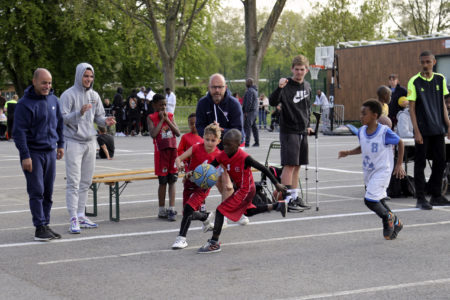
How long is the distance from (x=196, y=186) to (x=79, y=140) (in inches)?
65.7

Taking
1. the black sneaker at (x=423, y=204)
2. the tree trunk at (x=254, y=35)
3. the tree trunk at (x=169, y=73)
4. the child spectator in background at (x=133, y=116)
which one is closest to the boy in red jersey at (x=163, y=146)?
the black sneaker at (x=423, y=204)

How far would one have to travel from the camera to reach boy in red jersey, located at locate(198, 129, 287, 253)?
25.1ft

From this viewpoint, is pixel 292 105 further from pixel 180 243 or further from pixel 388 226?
pixel 180 243

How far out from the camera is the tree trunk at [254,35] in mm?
33812

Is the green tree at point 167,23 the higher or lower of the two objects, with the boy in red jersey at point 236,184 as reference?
higher

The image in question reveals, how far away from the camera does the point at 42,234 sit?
836cm

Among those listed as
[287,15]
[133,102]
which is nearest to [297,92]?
[133,102]

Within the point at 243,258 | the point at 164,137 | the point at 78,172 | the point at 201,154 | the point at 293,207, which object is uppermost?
the point at 164,137

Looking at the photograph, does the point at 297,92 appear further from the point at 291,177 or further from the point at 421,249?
the point at 421,249

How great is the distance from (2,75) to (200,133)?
45.3 meters

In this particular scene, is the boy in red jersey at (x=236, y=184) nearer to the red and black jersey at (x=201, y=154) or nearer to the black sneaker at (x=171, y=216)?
the red and black jersey at (x=201, y=154)

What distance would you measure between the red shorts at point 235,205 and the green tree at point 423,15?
1985 inches

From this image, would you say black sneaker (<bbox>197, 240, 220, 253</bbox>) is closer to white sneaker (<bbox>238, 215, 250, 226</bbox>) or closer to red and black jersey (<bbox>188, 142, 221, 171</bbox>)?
red and black jersey (<bbox>188, 142, 221, 171</bbox>)

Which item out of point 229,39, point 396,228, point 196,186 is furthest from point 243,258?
point 229,39
